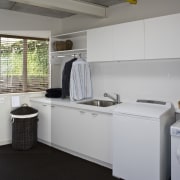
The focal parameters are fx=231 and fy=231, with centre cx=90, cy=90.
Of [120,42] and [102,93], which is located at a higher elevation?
[120,42]

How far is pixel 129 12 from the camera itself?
3.84 meters

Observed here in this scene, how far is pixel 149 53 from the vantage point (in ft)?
10.5

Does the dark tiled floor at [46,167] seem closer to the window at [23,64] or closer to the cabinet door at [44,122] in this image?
the cabinet door at [44,122]

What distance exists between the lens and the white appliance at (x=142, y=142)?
8.99 feet

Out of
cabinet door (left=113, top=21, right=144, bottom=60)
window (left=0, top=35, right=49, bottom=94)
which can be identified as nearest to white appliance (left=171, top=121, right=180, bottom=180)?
cabinet door (left=113, top=21, right=144, bottom=60)

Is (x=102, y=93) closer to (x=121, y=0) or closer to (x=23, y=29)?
(x=121, y=0)

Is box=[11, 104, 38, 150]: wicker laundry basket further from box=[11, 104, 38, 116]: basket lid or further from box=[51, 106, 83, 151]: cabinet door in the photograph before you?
box=[51, 106, 83, 151]: cabinet door

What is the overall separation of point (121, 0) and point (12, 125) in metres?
2.92

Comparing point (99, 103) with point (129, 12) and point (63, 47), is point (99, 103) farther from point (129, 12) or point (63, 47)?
point (129, 12)

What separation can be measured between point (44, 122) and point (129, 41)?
223 cm

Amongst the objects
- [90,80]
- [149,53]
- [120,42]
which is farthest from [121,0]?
[90,80]

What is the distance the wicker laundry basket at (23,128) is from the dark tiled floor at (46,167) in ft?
0.43

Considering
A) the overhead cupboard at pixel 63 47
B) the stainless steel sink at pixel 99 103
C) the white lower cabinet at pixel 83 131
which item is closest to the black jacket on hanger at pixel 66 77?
the overhead cupboard at pixel 63 47

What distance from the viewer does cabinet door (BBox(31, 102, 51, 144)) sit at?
14.2 feet
